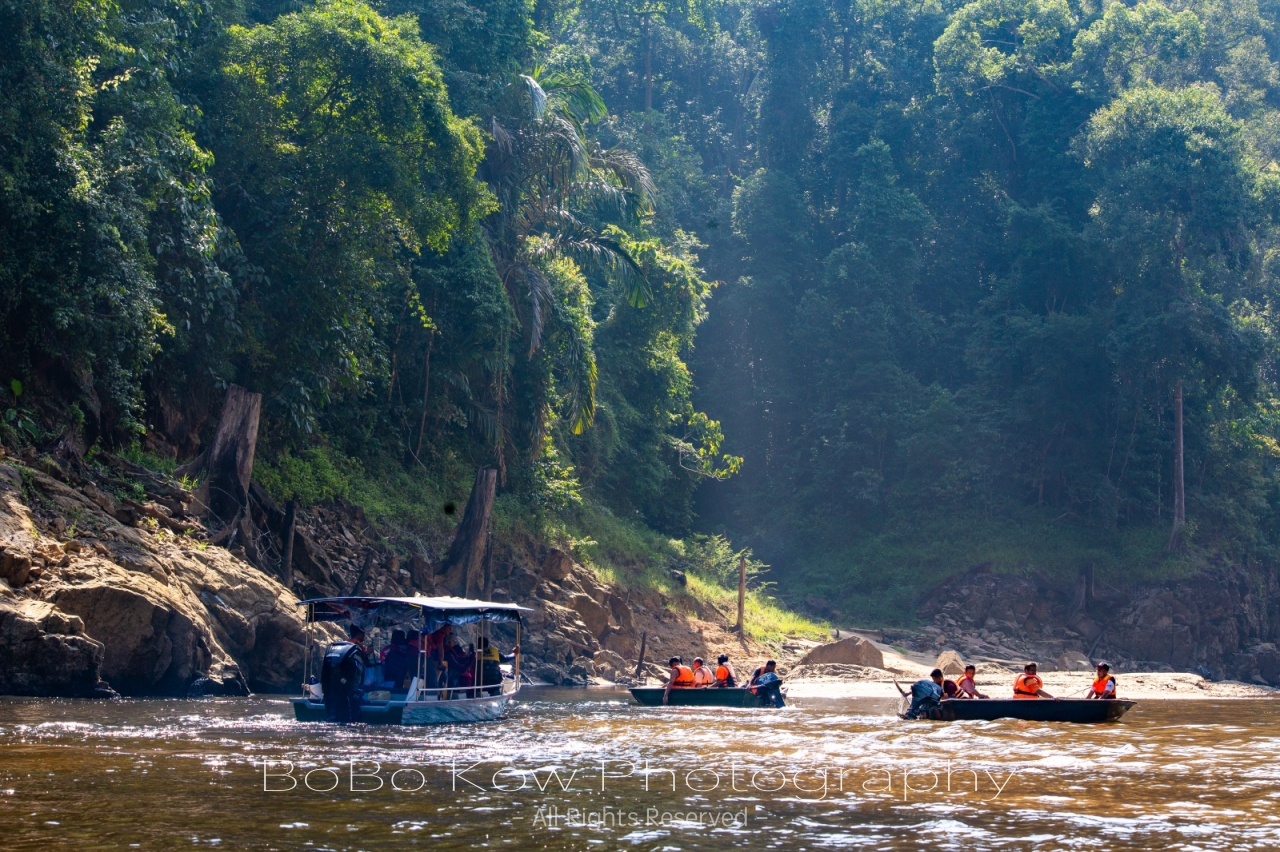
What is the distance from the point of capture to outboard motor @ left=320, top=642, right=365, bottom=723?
50.7 feet

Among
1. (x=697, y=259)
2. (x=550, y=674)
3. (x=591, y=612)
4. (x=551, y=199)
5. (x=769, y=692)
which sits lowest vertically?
(x=769, y=692)

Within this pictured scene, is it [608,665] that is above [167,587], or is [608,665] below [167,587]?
below

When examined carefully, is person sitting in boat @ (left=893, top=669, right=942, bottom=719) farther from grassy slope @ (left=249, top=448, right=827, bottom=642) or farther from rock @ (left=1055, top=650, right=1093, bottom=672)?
rock @ (left=1055, top=650, right=1093, bottom=672)

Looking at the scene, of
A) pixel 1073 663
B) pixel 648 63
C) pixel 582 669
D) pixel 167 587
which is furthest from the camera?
pixel 648 63

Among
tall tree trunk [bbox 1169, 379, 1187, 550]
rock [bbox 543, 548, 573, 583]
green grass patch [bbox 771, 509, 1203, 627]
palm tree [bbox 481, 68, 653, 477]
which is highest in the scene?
palm tree [bbox 481, 68, 653, 477]

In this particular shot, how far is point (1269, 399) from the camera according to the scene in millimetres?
42906

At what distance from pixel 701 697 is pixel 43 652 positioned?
11427 millimetres

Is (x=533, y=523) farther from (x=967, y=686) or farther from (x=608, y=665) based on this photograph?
(x=967, y=686)

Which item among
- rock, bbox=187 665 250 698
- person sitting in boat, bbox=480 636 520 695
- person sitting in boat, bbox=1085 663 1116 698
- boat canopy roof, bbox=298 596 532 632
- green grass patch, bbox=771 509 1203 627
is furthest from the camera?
green grass patch, bbox=771 509 1203 627

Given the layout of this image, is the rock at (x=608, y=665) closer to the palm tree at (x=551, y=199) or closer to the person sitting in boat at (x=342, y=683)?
the palm tree at (x=551, y=199)

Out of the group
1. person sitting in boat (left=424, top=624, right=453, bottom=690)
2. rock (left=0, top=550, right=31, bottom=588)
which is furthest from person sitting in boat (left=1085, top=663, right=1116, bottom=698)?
rock (left=0, top=550, right=31, bottom=588)

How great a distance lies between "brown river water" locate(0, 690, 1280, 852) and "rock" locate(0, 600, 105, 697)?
1.56ft

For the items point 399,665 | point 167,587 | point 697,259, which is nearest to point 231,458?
point 167,587

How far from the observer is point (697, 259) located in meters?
45.7
